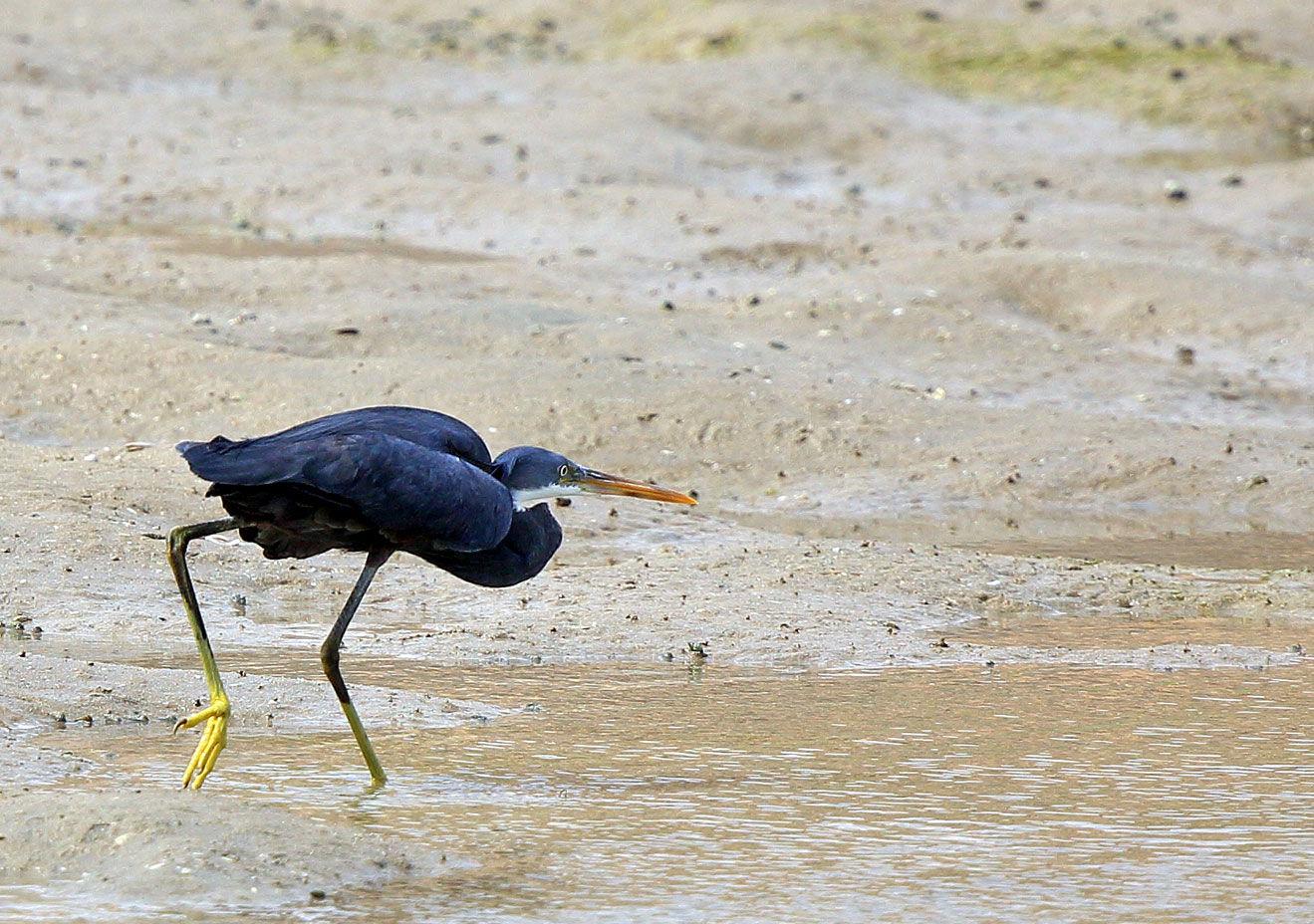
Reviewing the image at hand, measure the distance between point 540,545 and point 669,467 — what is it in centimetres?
402

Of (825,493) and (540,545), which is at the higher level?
(540,545)

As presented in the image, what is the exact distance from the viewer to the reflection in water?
4.38m

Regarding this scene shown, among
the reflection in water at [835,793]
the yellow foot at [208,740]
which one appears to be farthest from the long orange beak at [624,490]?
the yellow foot at [208,740]

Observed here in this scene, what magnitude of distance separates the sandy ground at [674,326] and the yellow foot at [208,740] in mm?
289

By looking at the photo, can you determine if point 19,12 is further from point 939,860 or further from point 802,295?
point 939,860

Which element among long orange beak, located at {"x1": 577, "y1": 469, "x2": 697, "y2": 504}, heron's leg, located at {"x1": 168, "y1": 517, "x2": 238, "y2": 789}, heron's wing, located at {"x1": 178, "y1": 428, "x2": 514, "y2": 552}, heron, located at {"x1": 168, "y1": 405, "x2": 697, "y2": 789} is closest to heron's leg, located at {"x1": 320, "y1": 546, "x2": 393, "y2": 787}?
heron, located at {"x1": 168, "y1": 405, "x2": 697, "y2": 789}

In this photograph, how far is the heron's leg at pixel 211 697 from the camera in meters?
4.84

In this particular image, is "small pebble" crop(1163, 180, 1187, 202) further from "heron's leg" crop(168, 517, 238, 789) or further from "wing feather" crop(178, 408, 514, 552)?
"heron's leg" crop(168, 517, 238, 789)

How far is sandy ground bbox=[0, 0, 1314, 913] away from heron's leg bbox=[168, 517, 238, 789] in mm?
294

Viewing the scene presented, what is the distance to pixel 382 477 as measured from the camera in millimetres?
4863

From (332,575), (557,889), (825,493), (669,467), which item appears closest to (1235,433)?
(825,493)

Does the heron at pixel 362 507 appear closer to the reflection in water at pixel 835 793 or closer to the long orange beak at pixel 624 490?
the long orange beak at pixel 624 490

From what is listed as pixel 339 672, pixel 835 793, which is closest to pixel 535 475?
pixel 339 672

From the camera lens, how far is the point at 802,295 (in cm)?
1207
